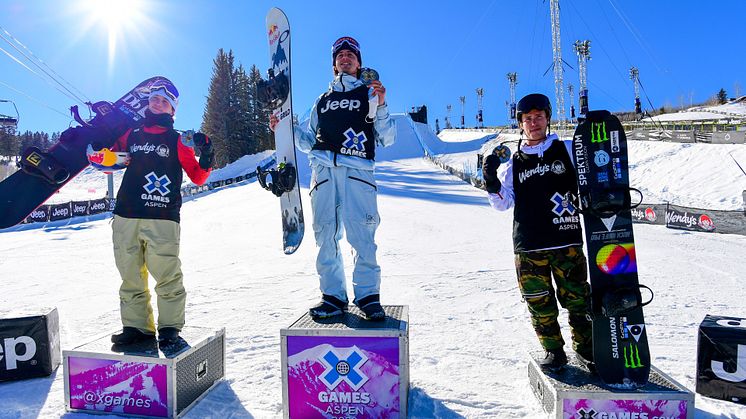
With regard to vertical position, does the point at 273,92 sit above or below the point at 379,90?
above

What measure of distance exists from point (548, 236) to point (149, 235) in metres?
2.54

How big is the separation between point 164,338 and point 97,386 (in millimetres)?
437

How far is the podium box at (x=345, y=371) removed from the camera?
2525 millimetres

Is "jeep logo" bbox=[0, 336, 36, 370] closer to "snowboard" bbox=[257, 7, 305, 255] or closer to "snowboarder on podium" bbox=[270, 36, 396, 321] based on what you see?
"snowboard" bbox=[257, 7, 305, 255]

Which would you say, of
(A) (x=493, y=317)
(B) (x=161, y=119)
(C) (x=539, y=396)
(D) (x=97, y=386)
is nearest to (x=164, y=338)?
(D) (x=97, y=386)

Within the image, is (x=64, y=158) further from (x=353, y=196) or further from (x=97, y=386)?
(x=353, y=196)

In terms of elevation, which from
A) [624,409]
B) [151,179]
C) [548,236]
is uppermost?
[151,179]

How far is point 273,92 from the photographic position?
342cm

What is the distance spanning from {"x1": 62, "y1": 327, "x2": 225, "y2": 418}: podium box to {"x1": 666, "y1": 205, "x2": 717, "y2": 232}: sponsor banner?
1277 centimetres

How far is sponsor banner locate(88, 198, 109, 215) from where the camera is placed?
19.5 m

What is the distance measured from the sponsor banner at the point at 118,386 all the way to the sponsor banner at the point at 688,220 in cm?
1297

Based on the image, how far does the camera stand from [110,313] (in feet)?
16.7

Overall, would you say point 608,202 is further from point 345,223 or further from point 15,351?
point 15,351

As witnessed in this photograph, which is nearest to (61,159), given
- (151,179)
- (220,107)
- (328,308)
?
(151,179)
